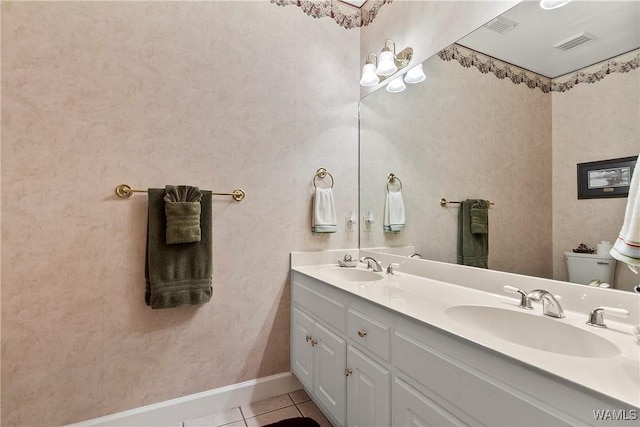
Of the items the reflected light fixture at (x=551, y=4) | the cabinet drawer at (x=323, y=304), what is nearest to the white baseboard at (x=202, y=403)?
the cabinet drawer at (x=323, y=304)

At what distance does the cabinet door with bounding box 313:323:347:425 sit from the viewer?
136 centimetres

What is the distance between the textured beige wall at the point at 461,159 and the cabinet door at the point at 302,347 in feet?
2.31

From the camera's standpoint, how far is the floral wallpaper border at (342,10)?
1998 mm

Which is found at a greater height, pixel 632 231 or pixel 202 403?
pixel 632 231

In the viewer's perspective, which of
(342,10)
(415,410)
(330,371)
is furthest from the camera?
(342,10)

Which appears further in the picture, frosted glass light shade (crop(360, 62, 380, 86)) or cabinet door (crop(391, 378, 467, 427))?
frosted glass light shade (crop(360, 62, 380, 86))

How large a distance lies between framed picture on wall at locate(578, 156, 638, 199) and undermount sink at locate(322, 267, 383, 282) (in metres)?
1.04

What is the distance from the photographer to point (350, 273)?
188 cm

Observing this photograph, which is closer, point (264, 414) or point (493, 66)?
point (493, 66)

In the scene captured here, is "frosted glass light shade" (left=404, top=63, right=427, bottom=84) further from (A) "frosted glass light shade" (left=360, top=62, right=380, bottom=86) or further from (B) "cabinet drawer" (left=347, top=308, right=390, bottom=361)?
(B) "cabinet drawer" (left=347, top=308, right=390, bottom=361)

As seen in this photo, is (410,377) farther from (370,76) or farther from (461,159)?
(370,76)

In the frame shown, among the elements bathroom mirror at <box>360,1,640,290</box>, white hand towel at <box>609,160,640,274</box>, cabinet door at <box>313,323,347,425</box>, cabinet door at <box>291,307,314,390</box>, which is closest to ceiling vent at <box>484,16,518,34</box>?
bathroom mirror at <box>360,1,640,290</box>

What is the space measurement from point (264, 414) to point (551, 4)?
92.3 inches

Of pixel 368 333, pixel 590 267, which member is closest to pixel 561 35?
pixel 590 267
